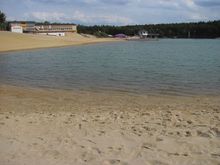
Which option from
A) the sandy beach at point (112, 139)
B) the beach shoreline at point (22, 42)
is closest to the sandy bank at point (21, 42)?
the beach shoreline at point (22, 42)

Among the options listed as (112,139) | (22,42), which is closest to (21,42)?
(22,42)

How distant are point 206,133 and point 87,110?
19.0 feet

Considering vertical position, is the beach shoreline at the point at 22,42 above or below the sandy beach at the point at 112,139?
below

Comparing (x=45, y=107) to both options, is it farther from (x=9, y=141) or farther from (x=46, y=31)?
(x=46, y=31)

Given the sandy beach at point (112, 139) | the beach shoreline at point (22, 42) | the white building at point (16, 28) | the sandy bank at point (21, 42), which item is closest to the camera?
the sandy beach at point (112, 139)

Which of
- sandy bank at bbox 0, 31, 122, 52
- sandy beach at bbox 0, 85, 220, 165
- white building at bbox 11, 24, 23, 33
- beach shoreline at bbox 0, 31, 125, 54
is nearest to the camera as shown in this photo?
sandy beach at bbox 0, 85, 220, 165

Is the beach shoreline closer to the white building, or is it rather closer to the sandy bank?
the sandy bank

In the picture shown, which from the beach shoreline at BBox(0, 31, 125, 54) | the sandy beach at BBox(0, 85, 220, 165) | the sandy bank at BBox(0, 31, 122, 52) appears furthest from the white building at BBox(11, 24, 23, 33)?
the sandy beach at BBox(0, 85, 220, 165)

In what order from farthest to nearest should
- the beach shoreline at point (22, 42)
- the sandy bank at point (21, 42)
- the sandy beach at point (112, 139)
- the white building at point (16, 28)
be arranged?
the white building at point (16, 28)
the sandy bank at point (21, 42)
the beach shoreline at point (22, 42)
the sandy beach at point (112, 139)

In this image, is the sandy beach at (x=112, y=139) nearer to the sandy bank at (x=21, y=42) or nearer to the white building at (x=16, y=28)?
the sandy bank at (x=21, y=42)

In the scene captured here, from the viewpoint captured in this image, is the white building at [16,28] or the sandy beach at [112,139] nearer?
the sandy beach at [112,139]

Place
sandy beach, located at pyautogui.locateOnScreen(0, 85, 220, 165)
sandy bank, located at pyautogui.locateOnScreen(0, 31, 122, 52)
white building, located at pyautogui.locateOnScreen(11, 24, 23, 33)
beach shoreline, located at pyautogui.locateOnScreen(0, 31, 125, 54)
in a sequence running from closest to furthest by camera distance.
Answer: sandy beach, located at pyautogui.locateOnScreen(0, 85, 220, 165)
beach shoreline, located at pyautogui.locateOnScreen(0, 31, 125, 54)
sandy bank, located at pyautogui.locateOnScreen(0, 31, 122, 52)
white building, located at pyautogui.locateOnScreen(11, 24, 23, 33)

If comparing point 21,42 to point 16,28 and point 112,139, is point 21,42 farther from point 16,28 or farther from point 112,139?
point 112,139

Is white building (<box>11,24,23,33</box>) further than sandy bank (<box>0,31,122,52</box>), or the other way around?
white building (<box>11,24,23,33</box>)
